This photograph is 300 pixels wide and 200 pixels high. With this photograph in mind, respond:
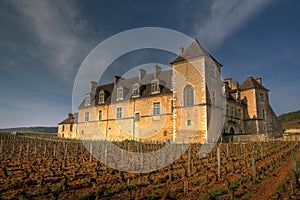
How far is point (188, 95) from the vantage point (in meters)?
21.4

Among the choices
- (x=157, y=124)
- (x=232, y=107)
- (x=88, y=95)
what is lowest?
(x=157, y=124)

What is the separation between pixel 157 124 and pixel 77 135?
590 inches

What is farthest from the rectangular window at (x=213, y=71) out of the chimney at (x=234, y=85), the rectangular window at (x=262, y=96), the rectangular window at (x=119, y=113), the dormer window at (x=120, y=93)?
the rectangular window at (x=119, y=113)

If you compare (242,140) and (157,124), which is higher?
(157,124)

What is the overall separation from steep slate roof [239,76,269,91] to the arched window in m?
10.6

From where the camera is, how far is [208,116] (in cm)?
2002

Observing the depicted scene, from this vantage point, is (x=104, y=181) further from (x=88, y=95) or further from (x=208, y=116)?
(x=88, y=95)

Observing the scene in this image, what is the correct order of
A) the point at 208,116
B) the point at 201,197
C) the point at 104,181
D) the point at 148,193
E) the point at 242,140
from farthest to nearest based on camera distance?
the point at 242,140, the point at 208,116, the point at 104,181, the point at 148,193, the point at 201,197

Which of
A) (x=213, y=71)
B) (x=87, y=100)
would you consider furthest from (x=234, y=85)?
(x=87, y=100)

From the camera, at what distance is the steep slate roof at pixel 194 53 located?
2141 cm

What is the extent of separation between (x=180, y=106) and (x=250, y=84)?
12.0 m

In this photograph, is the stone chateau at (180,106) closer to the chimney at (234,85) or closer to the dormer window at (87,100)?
the chimney at (234,85)

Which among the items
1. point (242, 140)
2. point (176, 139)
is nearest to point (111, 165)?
point (176, 139)

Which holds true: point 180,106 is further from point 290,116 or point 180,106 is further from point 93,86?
→ point 290,116
